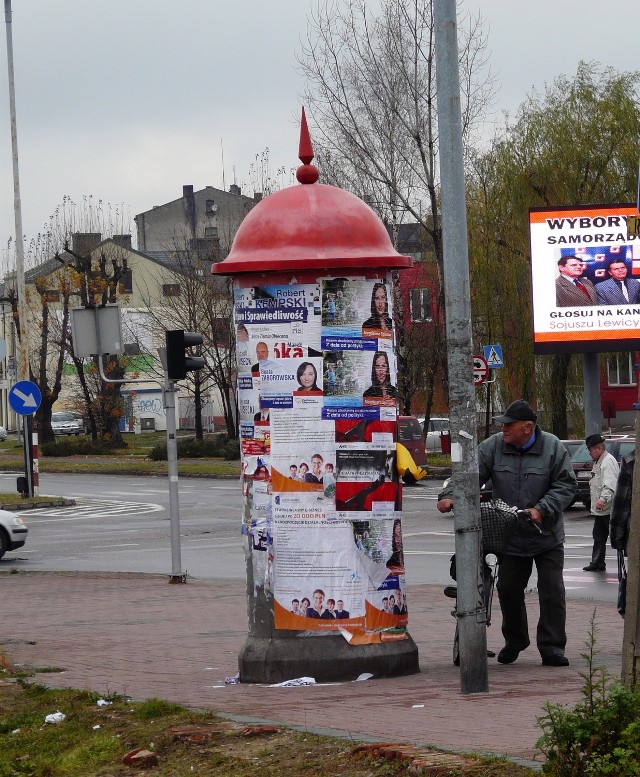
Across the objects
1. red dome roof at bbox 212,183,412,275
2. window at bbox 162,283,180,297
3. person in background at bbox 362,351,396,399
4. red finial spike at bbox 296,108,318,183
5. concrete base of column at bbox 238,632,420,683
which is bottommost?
concrete base of column at bbox 238,632,420,683

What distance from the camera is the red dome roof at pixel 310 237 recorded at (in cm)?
905

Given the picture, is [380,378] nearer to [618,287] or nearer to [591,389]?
[618,287]

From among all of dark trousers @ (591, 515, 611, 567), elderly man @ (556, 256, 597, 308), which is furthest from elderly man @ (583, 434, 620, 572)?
elderly man @ (556, 256, 597, 308)

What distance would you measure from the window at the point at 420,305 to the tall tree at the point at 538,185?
25.0 feet

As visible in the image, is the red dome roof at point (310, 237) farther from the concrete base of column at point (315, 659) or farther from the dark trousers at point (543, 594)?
the concrete base of column at point (315, 659)

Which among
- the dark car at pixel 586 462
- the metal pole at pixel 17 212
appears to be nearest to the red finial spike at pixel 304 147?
the dark car at pixel 586 462

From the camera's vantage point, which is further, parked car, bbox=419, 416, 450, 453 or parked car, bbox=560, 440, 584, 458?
parked car, bbox=419, 416, 450, 453

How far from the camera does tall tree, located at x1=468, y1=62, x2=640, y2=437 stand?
140 ft

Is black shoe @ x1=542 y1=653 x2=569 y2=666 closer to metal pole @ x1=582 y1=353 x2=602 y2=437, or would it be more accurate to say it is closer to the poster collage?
the poster collage

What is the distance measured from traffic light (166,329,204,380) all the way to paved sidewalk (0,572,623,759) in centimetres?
263

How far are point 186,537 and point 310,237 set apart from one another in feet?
57.2

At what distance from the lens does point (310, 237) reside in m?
9.14

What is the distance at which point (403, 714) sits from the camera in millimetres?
7355

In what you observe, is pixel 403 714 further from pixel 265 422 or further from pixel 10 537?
pixel 10 537
